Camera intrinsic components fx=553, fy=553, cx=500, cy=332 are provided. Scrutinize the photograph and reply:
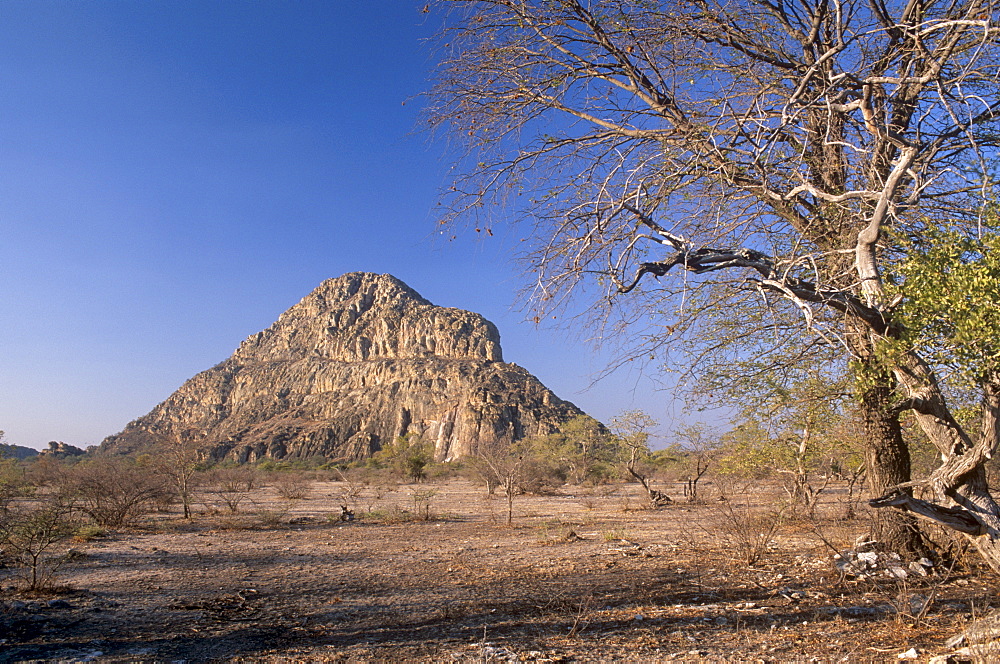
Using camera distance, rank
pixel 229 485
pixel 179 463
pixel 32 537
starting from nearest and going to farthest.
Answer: pixel 32 537 → pixel 179 463 → pixel 229 485

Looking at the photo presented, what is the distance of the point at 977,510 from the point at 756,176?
3.37m

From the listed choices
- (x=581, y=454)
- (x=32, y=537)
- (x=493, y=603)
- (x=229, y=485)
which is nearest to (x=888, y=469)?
(x=493, y=603)

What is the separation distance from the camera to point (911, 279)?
3.77 m

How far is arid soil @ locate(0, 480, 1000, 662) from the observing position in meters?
4.51

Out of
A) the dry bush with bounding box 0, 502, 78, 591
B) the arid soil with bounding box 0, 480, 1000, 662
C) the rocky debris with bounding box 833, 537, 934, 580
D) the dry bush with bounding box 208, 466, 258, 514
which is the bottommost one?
the dry bush with bounding box 208, 466, 258, 514

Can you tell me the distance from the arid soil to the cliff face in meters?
59.1

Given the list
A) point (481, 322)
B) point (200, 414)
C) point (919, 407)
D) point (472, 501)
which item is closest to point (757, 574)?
point (919, 407)

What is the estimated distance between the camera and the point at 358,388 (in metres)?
98.1

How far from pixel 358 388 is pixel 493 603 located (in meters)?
95.7

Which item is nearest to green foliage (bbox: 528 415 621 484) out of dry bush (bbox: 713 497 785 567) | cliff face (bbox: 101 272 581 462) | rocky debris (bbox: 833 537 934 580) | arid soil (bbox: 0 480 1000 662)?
arid soil (bbox: 0 480 1000 662)

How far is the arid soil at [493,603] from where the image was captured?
14.8 feet

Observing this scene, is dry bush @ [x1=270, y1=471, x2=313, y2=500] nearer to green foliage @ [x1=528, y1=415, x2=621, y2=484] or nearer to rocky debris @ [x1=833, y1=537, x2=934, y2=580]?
green foliage @ [x1=528, y1=415, x2=621, y2=484]

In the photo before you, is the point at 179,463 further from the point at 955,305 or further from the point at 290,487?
the point at 955,305

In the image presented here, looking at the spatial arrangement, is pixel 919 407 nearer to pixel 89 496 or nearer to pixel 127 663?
pixel 127 663
